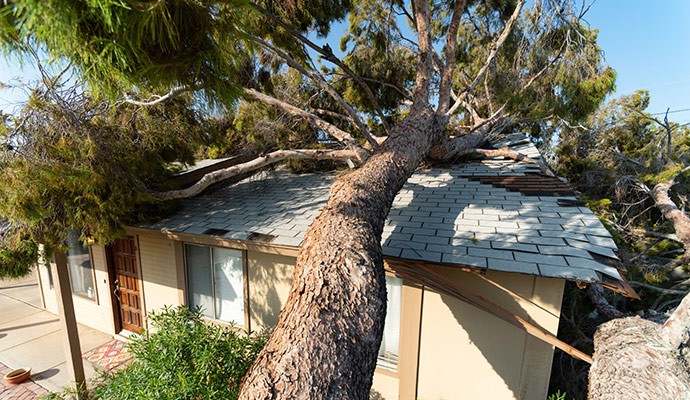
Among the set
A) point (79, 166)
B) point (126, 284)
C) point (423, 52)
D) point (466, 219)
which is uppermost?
point (423, 52)

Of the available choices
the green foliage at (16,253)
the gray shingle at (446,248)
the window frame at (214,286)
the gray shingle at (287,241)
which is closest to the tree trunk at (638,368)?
the gray shingle at (446,248)

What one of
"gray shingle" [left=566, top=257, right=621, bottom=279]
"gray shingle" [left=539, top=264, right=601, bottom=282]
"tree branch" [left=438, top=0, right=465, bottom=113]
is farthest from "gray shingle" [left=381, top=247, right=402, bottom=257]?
"tree branch" [left=438, top=0, right=465, bottom=113]

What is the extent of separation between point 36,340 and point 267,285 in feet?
20.1

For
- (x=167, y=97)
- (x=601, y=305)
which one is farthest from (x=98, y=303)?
(x=601, y=305)

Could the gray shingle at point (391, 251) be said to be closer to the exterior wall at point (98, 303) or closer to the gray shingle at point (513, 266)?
the gray shingle at point (513, 266)

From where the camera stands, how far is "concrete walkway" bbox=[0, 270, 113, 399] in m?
5.26

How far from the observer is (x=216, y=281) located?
5508 mm

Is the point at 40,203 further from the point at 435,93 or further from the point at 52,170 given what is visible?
the point at 435,93

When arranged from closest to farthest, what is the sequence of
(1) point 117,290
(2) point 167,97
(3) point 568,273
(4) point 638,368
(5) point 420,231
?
(4) point 638,368 → (3) point 568,273 → (2) point 167,97 → (5) point 420,231 → (1) point 117,290

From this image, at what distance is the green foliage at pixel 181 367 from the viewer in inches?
107

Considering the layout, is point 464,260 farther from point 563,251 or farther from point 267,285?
point 267,285

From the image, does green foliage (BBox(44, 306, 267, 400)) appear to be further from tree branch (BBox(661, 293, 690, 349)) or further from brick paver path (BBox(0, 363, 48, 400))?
tree branch (BBox(661, 293, 690, 349))

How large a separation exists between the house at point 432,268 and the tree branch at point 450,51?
5.77ft

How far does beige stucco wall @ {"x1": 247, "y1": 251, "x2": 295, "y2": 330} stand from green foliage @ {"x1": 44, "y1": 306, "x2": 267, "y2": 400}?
1.13m
